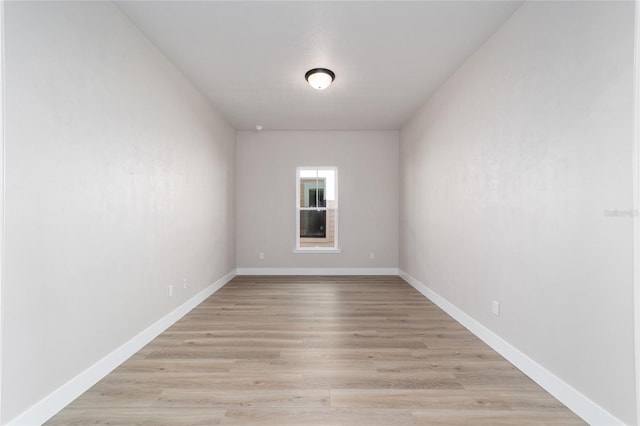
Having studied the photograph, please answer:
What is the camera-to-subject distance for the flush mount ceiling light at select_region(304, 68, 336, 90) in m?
3.49

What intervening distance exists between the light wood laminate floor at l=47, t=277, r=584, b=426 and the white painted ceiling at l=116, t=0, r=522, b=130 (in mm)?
2713

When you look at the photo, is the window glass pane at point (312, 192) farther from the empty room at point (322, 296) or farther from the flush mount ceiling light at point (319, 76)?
the flush mount ceiling light at point (319, 76)

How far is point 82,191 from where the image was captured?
2.10m

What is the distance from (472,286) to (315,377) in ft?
5.96

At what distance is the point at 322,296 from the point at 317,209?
2.18 m

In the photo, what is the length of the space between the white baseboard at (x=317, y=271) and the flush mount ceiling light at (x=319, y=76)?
366 cm

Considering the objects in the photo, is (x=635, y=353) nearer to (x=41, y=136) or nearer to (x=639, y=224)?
(x=639, y=224)

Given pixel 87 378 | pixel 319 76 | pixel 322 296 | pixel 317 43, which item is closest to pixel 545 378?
pixel 322 296

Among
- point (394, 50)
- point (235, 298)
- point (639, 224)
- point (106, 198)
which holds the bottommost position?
point (235, 298)

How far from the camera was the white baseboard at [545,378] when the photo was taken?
173 cm

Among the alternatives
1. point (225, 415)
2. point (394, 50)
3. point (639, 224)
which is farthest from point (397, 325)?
point (394, 50)

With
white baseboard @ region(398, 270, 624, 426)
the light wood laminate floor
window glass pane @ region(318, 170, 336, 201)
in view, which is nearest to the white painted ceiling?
window glass pane @ region(318, 170, 336, 201)

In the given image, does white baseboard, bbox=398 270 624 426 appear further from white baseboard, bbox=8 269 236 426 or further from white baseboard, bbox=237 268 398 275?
white baseboard, bbox=8 269 236 426

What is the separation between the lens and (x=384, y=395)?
2.04 metres
